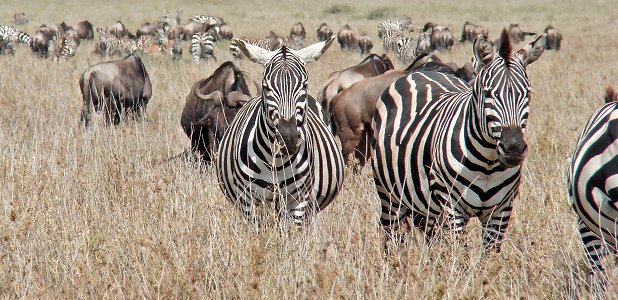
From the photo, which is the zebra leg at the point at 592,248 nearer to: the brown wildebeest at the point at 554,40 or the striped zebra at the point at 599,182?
the striped zebra at the point at 599,182

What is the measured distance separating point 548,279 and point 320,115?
2.72 metres

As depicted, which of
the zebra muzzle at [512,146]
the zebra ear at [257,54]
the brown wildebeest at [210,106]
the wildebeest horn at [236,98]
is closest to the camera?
the zebra muzzle at [512,146]

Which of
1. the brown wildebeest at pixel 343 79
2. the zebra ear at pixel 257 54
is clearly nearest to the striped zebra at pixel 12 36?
the brown wildebeest at pixel 343 79

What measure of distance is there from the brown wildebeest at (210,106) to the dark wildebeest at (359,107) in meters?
1.33

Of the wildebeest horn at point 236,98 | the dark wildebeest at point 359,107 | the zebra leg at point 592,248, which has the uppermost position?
the zebra leg at point 592,248

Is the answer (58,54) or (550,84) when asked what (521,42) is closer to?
(58,54)

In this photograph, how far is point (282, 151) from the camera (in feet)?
17.6

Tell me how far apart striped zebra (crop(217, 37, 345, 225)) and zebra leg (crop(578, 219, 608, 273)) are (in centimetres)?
173

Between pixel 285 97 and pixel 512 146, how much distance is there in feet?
4.75

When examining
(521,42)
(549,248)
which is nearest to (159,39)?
(521,42)

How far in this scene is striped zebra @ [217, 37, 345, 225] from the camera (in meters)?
5.25

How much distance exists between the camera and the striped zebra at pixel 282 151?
5.25 m

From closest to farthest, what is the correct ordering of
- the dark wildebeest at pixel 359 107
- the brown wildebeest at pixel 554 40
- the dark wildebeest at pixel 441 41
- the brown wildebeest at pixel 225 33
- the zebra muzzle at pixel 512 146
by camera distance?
the zebra muzzle at pixel 512 146 → the dark wildebeest at pixel 359 107 → the brown wildebeest at pixel 554 40 → the dark wildebeest at pixel 441 41 → the brown wildebeest at pixel 225 33

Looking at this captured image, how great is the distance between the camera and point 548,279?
4559mm
